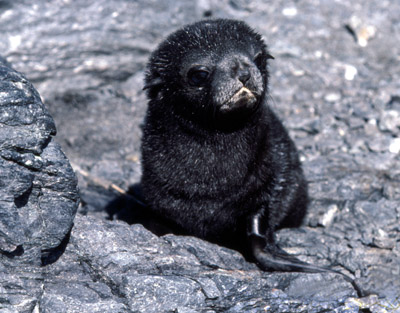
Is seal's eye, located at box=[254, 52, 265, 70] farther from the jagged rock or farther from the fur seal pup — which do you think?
the jagged rock

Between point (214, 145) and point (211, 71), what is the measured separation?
524 mm

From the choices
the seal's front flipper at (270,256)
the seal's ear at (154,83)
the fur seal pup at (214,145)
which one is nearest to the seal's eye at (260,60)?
the fur seal pup at (214,145)

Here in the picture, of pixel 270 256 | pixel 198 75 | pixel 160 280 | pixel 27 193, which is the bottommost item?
pixel 270 256

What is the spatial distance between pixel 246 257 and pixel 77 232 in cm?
128

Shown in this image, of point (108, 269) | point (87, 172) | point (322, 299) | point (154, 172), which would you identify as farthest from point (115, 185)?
point (322, 299)

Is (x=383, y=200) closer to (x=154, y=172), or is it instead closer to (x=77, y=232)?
(x=154, y=172)

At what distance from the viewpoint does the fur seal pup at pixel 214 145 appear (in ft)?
13.6

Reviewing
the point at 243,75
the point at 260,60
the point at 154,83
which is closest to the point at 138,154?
the point at 154,83

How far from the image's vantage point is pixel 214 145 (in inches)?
171

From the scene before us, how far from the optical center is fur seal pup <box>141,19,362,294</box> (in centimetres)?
414

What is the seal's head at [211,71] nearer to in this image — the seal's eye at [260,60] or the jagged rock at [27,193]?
the seal's eye at [260,60]

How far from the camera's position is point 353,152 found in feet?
19.2

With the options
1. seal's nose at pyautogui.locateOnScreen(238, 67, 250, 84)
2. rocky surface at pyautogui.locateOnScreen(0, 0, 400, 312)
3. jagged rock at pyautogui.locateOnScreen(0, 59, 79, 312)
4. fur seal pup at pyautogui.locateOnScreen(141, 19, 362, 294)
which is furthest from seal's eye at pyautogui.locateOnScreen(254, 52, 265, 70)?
jagged rock at pyautogui.locateOnScreen(0, 59, 79, 312)

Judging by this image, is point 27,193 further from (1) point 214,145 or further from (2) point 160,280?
(1) point 214,145
